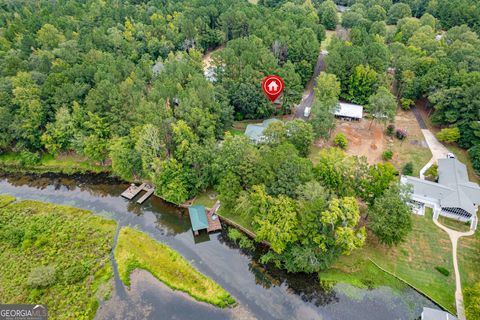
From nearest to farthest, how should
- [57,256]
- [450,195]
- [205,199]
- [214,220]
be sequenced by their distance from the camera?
[57,256] < [450,195] < [214,220] < [205,199]

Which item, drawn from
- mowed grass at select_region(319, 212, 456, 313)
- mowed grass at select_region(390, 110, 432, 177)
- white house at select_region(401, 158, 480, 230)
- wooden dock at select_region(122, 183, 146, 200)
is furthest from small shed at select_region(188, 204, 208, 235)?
mowed grass at select_region(390, 110, 432, 177)

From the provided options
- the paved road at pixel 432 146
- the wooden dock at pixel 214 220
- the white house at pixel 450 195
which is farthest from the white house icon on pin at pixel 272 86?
the paved road at pixel 432 146

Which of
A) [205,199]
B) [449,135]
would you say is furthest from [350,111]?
[205,199]

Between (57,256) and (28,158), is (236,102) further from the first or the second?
(28,158)

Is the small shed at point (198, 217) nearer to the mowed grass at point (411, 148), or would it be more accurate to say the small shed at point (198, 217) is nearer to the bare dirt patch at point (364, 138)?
the bare dirt patch at point (364, 138)

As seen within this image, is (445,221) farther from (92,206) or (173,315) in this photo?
(92,206)
